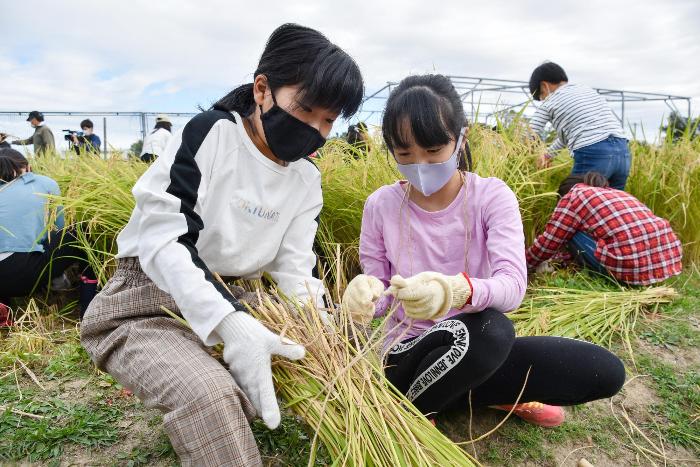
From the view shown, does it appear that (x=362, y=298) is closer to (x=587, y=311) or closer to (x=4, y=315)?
(x=587, y=311)

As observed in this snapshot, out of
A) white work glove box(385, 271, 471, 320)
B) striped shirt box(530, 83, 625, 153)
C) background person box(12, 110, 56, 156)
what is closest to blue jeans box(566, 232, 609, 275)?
striped shirt box(530, 83, 625, 153)

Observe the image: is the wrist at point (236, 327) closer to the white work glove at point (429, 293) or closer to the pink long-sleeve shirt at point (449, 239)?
the white work glove at point (429, 293)

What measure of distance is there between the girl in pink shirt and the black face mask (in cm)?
25

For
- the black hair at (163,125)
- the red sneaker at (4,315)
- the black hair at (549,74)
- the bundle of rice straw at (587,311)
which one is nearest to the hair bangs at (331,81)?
the bundle of rice straw at (587,311)

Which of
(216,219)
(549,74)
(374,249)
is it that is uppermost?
(549,74)

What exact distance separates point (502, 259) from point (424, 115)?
482mm

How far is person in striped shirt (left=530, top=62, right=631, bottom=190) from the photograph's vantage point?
3.62 metres

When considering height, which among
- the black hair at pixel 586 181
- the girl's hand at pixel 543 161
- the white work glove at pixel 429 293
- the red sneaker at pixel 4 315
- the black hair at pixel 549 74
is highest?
the black hair at pixel 549 74

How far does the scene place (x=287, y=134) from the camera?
1538 millimetres

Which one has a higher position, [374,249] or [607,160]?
[607,160]

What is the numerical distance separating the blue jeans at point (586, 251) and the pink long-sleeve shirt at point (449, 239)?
174cm

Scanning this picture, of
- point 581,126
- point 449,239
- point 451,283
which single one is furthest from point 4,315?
point 581,126

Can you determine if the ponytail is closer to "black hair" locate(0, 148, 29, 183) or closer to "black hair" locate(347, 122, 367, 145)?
"black hair" locate(347, 122, 367, 145)

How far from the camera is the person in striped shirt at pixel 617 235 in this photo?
293 centimetres
